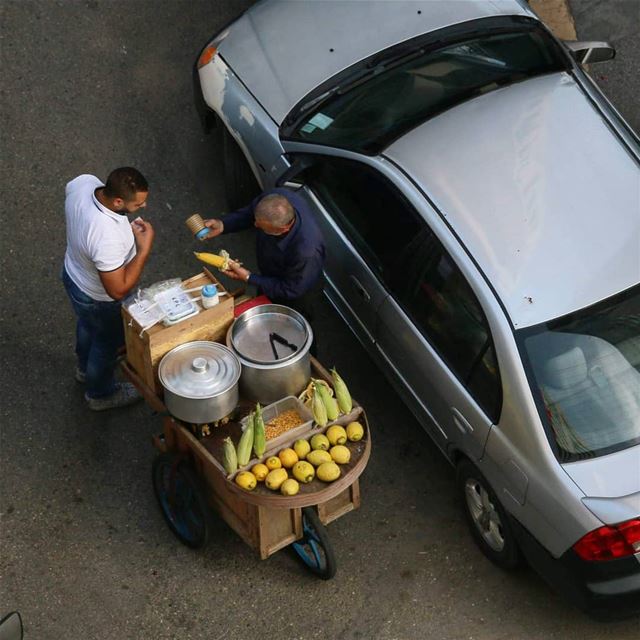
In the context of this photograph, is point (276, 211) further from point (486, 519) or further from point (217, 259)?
point (486, 519)

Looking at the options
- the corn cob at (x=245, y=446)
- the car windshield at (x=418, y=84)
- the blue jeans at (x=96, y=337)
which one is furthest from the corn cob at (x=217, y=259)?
the car windshield at (x=418, y=84)

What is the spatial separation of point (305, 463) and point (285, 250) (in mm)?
1278

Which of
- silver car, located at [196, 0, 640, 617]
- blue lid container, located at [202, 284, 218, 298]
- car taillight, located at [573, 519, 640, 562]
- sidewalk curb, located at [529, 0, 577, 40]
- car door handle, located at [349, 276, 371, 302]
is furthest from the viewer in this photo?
sidewalk curb, located at [529, 0, 577, 40]

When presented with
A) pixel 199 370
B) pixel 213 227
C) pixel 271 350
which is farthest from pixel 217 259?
pixel 199 370

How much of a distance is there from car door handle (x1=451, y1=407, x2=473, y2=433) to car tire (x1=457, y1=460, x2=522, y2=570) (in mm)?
239

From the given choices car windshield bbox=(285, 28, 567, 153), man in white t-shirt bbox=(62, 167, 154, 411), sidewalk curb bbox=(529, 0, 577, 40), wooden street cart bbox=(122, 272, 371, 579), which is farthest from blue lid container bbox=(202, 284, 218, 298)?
sidewalk curb bbox=(529, 0, 577, 40)

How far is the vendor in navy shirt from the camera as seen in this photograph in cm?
532

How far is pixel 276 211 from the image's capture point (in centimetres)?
529

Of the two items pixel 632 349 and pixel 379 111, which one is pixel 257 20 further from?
pixel 632 349

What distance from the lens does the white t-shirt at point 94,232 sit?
5.12 metres

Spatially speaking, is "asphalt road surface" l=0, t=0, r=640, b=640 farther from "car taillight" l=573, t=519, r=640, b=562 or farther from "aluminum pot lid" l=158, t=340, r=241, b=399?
"aluminum pot lid" l=158, t=340, r=241, b=399

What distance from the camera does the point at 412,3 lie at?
666 cm

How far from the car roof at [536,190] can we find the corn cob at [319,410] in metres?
1.04

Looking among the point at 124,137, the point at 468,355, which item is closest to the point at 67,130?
the point at 124,137
